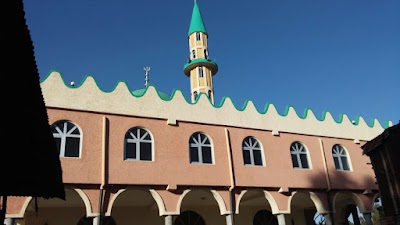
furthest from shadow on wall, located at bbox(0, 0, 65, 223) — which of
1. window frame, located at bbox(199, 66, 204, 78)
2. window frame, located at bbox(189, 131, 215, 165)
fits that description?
window frame, located at bbox(199, 66, 204, 78)

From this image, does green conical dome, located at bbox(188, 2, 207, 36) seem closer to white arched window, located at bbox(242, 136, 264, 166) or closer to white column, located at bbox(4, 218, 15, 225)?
white arched window, located at bbox(242, 136, 264, 166)

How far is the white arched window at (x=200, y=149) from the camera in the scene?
15977 millimetres

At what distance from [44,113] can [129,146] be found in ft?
33.7

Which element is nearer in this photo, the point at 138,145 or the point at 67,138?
the point at 67,138

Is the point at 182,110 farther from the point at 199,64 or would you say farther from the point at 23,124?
the point at 199,64

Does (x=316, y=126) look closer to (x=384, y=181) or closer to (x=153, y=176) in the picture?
(x=384, y=181)

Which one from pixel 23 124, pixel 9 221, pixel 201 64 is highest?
pixel 201 64

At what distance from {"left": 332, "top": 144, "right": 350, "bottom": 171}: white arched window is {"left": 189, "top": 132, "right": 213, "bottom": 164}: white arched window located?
746 cm

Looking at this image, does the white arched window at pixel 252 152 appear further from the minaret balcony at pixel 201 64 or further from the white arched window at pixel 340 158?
the minaret balcony at pixel 201 64

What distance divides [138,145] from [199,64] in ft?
60.7

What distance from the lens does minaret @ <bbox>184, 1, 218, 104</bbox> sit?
32156mm

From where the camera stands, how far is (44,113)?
471cm

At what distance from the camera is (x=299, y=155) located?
61.0 ft

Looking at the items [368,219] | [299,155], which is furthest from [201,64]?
[368,219]
